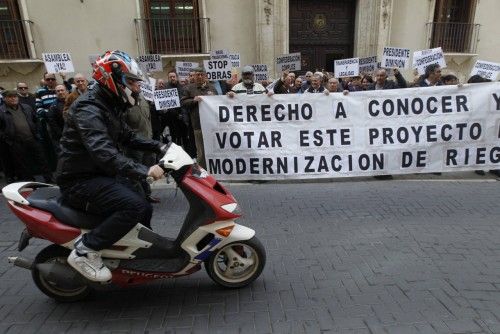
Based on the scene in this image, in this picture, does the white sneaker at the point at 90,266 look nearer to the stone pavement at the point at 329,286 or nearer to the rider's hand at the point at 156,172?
the stone pavement at the point at 329,286

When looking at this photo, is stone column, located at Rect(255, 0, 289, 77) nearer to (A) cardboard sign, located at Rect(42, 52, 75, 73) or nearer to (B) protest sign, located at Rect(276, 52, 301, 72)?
(B) protest sign, located at Rect(276, 52, 301, 72)

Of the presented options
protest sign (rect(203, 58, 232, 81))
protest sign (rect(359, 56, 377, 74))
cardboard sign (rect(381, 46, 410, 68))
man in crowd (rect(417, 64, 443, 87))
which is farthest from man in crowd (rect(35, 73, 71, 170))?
man in crowd (rect(417, 64, 443, 87))

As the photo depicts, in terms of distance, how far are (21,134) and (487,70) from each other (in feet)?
27.9

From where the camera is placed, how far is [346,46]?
14.1m

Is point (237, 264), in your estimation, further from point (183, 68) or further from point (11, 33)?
point (11, 33)

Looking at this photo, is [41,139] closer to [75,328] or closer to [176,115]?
[176,115]

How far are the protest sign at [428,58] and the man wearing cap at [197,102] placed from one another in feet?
13.8

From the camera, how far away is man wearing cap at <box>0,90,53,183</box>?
6305 millimetres

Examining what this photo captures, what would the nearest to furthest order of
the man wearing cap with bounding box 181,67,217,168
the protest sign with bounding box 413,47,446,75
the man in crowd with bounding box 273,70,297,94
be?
the man wearing cap with bounding box 181,67,217,168
the protest sign with bounding box 413,47,446,75
the man in crowd with bounding box 273,70,297,94

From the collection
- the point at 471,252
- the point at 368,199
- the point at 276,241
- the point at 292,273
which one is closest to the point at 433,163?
the point at 368,199

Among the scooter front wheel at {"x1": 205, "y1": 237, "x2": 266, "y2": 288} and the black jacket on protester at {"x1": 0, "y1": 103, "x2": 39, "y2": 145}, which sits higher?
the black jacket on protester at {"x1": 0, "y1": 103, "x2": 39, "y2": 145}

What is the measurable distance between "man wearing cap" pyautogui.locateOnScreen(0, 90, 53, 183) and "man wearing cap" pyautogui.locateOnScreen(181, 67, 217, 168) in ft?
8.69

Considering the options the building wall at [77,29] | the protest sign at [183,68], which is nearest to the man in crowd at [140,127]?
the protest sign at [183,68]

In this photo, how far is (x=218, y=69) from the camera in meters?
7.88
